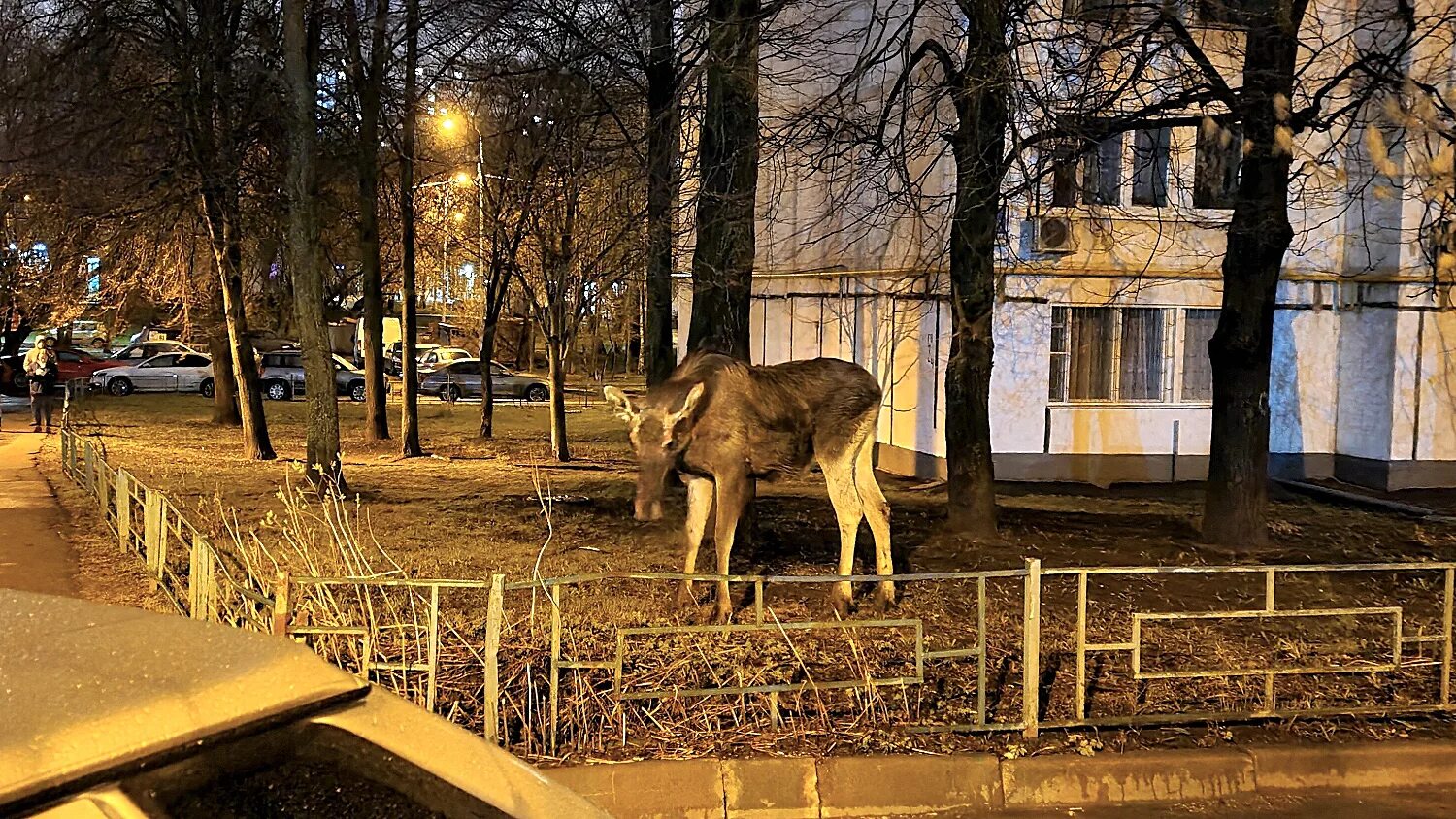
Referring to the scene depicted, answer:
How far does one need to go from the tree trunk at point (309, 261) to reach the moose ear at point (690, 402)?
8.70m

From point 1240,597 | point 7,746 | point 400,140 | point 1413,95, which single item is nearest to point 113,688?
point 7,746

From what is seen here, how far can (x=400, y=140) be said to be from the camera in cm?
2320

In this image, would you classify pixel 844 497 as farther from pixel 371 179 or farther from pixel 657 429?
pixel 371 179

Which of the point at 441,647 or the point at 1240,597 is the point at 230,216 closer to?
the point at 441,647

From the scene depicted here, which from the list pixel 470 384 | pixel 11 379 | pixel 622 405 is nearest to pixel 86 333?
pixel 11 379

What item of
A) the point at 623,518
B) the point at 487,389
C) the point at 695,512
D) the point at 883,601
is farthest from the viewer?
the point at 487,389

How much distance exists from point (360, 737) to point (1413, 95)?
10.0m

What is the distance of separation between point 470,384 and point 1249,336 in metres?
31.2

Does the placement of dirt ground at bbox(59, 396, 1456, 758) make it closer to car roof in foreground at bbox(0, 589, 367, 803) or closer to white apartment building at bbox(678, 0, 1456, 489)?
white apartment building at bbox(678, 0, 1456, 489)

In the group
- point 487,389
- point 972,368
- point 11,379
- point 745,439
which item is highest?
point 972,368

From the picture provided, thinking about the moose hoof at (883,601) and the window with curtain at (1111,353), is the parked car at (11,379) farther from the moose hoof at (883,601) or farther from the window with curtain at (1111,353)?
the moose hoof at (883,601)

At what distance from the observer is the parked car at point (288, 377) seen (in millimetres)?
39125

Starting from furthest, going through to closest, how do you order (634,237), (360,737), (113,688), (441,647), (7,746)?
(634,237), (441,647), (360,737), (113,688), (7,746)

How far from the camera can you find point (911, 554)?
11695 millimetres
